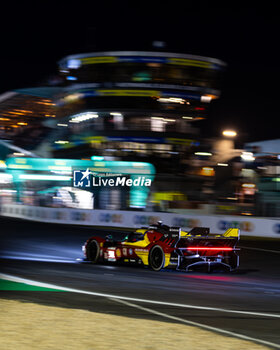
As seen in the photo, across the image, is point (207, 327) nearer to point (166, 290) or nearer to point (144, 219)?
point (166, 290)

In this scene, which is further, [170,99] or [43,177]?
[170,99]

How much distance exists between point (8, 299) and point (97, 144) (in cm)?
3871

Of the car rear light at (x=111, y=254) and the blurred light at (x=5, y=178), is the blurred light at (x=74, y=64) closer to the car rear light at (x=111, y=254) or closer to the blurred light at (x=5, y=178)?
the blurred light at (x=5, y=178)

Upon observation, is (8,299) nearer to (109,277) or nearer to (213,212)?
(109,277)

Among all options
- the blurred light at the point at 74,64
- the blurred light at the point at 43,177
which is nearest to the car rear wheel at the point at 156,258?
the blurred light at the point at 43,177

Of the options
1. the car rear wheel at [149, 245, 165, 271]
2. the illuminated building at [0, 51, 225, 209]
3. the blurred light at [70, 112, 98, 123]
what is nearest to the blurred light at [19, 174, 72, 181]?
the illuminated building at [0, 51, 225, 209]

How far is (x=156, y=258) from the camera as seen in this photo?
1290cm

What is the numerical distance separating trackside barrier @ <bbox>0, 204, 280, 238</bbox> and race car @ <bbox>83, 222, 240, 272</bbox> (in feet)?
32.5

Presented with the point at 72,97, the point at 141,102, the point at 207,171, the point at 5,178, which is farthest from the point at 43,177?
the point at 72,97

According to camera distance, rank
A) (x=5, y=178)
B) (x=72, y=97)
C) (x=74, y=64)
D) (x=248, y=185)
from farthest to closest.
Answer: (x=72, y=97) → (x=5, y=178) → (x=74, y=64) → (x=248, y=185)

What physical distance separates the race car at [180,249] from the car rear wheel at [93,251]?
790 millimetres

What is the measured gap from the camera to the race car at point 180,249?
488 inches

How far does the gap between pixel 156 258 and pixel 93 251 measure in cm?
216

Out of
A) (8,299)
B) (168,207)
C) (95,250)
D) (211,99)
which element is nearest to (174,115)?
(211,99)
